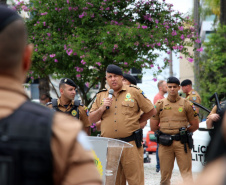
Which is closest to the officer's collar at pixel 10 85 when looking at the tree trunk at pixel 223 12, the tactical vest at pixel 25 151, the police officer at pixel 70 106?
the tactical vest at pixel 25 151

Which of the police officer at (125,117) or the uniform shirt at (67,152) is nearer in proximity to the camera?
the uniform shirt at (67,152)

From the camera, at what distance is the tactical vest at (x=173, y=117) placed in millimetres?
9016

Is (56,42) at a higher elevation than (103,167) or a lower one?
higher

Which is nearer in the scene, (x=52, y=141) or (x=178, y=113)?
(x=52, y=141)

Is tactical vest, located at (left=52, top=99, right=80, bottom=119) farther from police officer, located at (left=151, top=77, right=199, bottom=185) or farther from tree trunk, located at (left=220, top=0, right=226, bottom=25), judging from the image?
tree trunk, located at (left=220, top=0, right=226, bottom=25)

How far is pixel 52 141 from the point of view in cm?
193

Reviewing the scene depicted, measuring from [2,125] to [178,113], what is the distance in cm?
727

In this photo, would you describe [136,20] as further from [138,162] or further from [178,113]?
[138,162]

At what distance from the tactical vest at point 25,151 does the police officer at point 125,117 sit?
5426 millimetres

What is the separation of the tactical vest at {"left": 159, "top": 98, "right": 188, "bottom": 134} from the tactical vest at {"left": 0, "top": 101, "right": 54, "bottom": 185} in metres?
7.19

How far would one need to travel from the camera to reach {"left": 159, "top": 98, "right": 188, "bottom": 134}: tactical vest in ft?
29.6

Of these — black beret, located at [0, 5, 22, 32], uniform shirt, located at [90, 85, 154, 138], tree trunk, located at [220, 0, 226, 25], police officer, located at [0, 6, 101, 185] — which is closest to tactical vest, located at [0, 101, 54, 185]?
police officer, located at [0, 6, 101, 185]

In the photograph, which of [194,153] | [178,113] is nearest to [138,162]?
[178,113]

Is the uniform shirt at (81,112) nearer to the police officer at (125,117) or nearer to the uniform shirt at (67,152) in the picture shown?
the police officer at (125,117)
